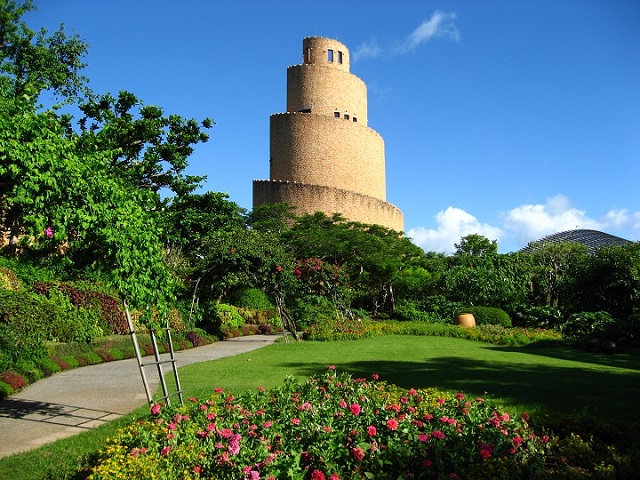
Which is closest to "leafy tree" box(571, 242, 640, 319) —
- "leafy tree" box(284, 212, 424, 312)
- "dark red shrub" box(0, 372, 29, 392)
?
"leafy tree" box(284, 212, 424, 312)

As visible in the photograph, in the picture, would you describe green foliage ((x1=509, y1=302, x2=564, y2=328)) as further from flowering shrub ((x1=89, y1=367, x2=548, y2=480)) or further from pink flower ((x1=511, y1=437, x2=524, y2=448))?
pink flower ((x1=511, y1=437, x2=524, y2=448))

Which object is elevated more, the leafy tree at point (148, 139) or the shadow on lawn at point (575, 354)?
the leafy tree at point (148, 139)

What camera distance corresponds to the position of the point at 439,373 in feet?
31.9

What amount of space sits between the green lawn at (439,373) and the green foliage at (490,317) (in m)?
5.91

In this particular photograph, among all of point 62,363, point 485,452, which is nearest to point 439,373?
point 485,452

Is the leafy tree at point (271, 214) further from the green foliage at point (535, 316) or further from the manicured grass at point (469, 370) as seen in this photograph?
the manicured grass at point (469, 370)

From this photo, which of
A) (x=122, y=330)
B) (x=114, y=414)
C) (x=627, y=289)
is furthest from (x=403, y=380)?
(x=627, y=289)

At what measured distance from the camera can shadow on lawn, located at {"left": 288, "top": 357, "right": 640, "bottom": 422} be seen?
281 inches

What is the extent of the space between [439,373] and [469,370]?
32.2 inches

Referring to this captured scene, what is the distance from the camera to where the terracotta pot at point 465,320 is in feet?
68.2

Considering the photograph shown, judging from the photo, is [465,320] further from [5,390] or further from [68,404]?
[5,390]

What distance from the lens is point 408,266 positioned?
95.3ft

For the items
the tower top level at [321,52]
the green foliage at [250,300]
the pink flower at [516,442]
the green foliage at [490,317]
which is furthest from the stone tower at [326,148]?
the pink flower at [516,442]

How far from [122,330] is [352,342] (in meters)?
6.23
